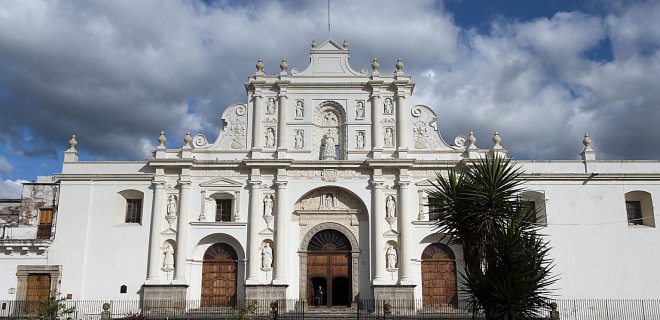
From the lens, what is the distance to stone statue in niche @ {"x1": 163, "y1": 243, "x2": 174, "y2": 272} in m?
29.6

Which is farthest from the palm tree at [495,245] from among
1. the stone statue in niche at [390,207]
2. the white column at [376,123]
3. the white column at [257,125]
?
the white column at [257,125]

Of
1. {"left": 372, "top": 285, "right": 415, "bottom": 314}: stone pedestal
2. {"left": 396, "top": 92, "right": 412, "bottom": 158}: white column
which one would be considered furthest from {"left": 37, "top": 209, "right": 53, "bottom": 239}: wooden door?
{"left": 396, "top": 92, "right": 412, "bottom": 158}: white column

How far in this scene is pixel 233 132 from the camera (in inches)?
1245

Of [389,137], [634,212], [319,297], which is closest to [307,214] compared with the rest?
[319,297]

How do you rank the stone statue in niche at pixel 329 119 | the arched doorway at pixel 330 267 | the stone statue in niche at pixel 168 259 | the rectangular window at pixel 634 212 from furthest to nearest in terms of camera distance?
1. the stone statue in niche at pixel 329 119
2. the rectangular window at pixel 634 212
3. the arched doorway at pixel 330 267
4. the stone statue in niche at pixel 168 259

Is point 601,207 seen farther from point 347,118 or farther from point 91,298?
point 91,298

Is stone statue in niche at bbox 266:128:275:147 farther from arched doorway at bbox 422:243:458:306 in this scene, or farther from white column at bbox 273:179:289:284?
arched doorway at bbox 422:243:458:306

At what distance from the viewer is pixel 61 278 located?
29266 mm

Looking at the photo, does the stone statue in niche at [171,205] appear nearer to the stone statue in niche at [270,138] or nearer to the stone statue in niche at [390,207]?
the stone statue in niche at [270,138]

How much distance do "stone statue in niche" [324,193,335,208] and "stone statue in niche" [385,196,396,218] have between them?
2.84 meters

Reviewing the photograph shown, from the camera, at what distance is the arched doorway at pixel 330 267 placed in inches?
1186

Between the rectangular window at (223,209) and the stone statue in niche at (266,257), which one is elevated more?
the rectangular window at (223,209)

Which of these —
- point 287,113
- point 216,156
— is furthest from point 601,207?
point 216,156

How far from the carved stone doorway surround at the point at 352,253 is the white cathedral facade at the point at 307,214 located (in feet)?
0.17
